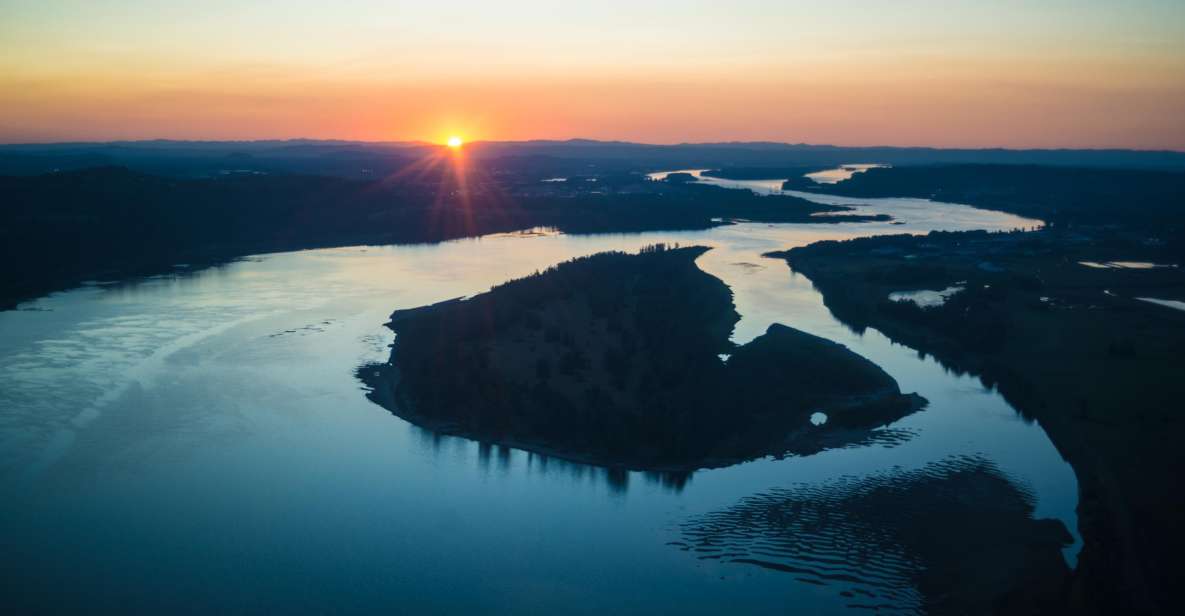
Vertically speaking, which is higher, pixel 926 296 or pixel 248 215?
pixel 248 215

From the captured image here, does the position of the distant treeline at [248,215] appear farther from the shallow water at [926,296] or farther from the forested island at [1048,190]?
the shallow water at [926,296]

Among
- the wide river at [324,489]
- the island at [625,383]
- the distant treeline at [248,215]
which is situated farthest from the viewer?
the distant treeline at [248,215]

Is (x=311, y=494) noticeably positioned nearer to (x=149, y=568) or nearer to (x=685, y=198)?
(x=149, y=568)

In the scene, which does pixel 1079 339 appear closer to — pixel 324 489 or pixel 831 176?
pixel 324 489

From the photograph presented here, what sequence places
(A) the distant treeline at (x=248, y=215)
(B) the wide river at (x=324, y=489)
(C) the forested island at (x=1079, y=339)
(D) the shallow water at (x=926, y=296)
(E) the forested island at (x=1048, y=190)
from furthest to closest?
(E) the forested island at (x=1048, y=190) → (A) the distant treeline at (x=248, y=215) → (D) the shallow water at (x=926, y=296) → (C) the forested island at (x=1079, y=339) → (B) the wide river at (x=324, y=489)

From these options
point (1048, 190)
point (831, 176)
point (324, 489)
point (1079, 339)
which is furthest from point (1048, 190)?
point (324, 489)

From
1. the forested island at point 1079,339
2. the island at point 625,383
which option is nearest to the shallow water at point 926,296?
the forested island at point 1079,339

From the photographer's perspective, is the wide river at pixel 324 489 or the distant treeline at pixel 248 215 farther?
the distant treeline at pixel 248 215
